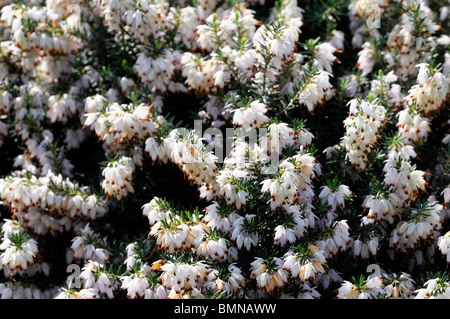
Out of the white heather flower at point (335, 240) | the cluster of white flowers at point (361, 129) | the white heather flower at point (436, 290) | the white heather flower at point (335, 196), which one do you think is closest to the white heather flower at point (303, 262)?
the white heather flower at point (335, 240)

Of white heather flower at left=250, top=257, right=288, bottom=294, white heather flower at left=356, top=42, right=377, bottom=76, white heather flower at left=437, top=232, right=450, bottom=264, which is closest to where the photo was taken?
white heather flower at left=250, top=257, right=288, bottom=294

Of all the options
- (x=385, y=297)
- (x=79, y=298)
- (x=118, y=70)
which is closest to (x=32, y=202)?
(x=79, y=298)

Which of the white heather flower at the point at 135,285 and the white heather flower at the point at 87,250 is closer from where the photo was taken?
the white heather flower at the point at 135,285

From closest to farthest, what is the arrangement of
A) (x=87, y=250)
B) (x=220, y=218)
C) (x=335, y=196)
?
1. (x=220, y=218)
2. (x=335, y=196)
3. (x=87, y=250)

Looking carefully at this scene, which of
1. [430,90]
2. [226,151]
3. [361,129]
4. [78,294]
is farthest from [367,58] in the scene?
[78,294]

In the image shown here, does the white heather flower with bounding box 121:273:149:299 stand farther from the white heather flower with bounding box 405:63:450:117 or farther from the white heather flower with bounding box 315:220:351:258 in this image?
the white heather flower with bounding box 405:63:450:117

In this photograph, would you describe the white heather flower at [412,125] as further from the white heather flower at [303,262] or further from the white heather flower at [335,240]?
the white heather flower at [303,262]

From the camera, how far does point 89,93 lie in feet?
19.5

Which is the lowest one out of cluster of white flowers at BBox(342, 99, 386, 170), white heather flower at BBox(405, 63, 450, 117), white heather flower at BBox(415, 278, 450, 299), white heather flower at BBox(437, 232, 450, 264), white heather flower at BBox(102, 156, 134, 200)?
white heather flower at BBox(415, 278, 450, 299)

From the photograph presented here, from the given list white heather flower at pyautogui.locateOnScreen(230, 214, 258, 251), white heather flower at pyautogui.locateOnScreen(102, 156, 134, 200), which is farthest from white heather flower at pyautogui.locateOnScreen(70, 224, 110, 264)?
white heather flower at pyautogui.locateOnScreen(230, 214, 258, 251)

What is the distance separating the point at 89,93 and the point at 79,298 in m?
2.20

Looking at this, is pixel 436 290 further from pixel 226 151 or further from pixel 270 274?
pixel 226 151

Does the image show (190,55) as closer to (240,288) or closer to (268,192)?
(268,192)

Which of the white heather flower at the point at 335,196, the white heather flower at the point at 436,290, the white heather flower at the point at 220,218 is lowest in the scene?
the white heather flower at the point at 436,290
